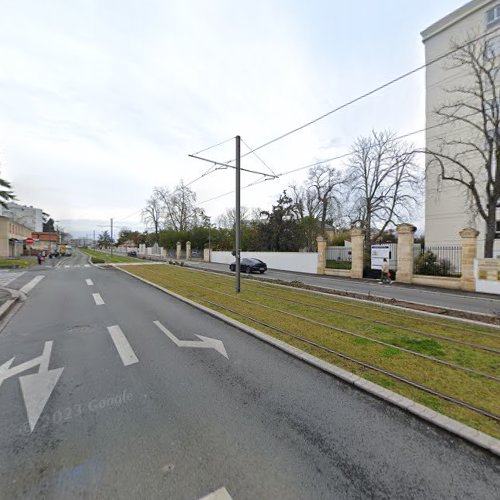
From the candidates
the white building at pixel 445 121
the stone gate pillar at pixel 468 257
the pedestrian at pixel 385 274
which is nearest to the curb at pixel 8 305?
the pedestrian at pixel 385 274

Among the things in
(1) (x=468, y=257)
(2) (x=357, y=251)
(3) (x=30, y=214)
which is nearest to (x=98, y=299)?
(2) (x=357, y=251)

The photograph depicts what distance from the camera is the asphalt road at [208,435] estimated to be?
2141 millimetres

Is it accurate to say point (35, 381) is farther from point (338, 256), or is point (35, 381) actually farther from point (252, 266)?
point (338, 256)

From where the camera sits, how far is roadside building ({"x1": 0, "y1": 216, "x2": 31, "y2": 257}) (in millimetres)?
38625

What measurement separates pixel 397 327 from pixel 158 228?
61.5m

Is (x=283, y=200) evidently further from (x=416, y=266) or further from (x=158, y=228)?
(x=158, y=228)

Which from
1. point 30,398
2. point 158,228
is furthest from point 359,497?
point 158,228

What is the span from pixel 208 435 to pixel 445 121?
3267 centimetres

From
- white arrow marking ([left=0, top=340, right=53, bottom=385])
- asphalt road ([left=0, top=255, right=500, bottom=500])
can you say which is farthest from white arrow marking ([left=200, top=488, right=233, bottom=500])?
white arrow marking ([left=0, top=340, right=53, bottom=385])

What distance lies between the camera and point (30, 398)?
3432 mm

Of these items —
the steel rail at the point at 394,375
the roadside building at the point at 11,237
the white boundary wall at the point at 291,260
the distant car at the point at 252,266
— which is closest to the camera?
the steel rail at the point at 394,375

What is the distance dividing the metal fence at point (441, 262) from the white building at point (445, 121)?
911cm

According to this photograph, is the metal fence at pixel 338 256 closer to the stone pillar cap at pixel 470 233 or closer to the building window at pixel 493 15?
the stone pillar cap at pixel 470 233

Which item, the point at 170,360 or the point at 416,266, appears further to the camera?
the point at 416,266
